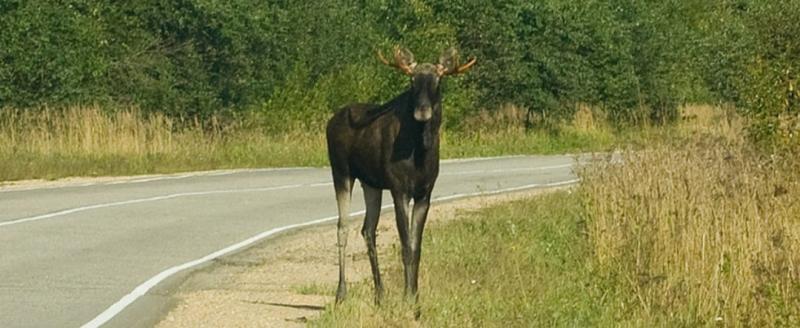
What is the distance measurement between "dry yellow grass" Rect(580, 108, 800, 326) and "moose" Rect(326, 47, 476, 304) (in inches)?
68.8

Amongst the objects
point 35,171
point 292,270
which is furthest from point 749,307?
point 35,171

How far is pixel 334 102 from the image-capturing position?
40.9 m

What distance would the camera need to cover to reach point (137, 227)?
19.9m

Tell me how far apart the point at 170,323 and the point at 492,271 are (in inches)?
144

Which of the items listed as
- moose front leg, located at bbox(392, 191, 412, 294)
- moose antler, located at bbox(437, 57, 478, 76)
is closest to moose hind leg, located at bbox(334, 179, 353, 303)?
moose front leg, located at bbox(392, 191, 412, 294)

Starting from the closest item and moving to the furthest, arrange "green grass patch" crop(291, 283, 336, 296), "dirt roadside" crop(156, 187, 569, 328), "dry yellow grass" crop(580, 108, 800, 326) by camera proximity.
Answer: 1. "dry yellow grass" crop(580, 108, 800, 326)
2. "dirt roadside" crop(156, 187, 569, 328)
3. "green grass patch" crop(291, 283, 336, 296)

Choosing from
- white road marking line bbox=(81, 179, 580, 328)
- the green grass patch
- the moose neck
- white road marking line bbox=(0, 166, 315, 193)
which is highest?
the moose neck

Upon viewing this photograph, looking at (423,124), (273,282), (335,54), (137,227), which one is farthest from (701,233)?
(335,54)

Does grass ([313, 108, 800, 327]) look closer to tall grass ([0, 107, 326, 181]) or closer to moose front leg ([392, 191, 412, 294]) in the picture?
moose front leg ([392, 191, 412, 294])

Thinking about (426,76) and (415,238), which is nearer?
(426,76)

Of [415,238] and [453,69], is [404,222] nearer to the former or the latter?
[415,238]

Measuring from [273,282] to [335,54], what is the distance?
2813cm

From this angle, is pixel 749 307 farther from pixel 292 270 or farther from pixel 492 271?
pixel 292 270

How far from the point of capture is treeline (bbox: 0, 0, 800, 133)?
114 feet
